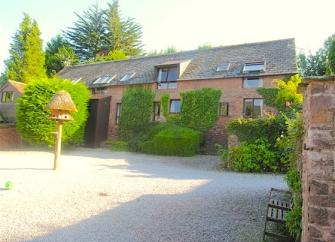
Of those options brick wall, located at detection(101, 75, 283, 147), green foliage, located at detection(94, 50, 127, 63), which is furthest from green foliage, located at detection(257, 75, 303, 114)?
green foliage, located at detection(94, 50, 127, 63)

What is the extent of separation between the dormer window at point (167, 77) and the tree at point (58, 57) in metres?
21.2

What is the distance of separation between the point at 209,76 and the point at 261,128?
9.49 meters

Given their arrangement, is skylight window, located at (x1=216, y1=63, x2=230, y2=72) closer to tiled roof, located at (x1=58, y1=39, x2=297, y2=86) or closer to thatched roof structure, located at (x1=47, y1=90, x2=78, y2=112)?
tiled roof, located at (x1=58, y1=39, x2=297, y2=86)

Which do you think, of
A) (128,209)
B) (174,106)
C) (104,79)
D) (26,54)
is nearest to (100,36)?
(26,54)

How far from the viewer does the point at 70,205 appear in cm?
643

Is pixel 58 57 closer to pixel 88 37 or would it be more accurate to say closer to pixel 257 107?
pixel 88 37

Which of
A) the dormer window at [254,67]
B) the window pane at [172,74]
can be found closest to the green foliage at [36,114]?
the window pane at [172,74]

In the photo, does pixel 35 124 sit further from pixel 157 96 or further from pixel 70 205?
pixel 70 205

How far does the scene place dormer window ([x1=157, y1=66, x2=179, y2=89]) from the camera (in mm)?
24219

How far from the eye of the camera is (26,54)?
3631 cm

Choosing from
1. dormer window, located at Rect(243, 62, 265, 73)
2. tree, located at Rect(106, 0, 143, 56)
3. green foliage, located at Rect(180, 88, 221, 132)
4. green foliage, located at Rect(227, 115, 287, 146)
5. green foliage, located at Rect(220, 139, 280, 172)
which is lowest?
green foliage, located at Rect(220, 139, 280, 172)

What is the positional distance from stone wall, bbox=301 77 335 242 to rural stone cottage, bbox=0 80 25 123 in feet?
93.3

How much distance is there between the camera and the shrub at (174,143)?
1933cm

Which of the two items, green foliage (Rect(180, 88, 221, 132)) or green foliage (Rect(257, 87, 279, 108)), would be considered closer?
green foliage (Rect(257, 87, 279, 108))
